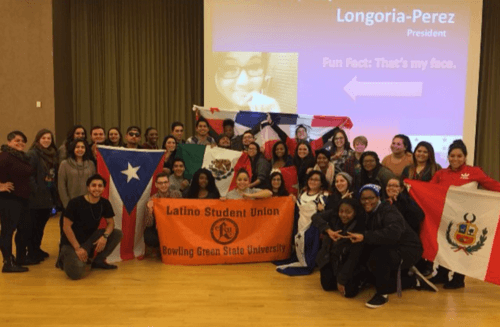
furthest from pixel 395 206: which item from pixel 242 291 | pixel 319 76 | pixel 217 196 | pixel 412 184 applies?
pixel 319 76

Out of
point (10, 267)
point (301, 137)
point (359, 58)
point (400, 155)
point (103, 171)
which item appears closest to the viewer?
point (10, 267)

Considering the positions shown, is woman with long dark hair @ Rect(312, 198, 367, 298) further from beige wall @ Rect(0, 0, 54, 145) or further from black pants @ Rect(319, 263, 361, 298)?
beige wall @ Rect(0, 0, 54, 145)

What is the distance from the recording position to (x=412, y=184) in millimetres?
4297

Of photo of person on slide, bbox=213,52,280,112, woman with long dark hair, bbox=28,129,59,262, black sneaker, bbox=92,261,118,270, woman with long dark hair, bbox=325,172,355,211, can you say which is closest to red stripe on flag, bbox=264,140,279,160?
photo of person on slide, bbox=213,52,280,112

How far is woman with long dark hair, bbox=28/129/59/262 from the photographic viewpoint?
4.54 m

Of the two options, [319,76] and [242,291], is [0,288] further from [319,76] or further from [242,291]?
[319,76]

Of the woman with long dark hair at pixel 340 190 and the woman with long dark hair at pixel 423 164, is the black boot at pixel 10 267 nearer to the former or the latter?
the woman with long dark hair at pixel 340 190

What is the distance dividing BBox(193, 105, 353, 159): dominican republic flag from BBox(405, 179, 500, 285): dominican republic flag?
2272 millimetres

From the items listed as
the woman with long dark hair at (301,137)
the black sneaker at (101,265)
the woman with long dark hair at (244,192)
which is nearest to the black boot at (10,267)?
the black sneaker at (101,265)

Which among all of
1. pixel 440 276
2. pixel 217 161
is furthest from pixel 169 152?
pixel 440 276

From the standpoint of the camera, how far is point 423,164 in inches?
178

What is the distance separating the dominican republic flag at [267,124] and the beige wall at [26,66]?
309cm

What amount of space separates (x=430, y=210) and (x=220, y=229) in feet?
6.50

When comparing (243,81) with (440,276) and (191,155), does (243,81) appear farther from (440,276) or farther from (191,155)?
(440,276)
